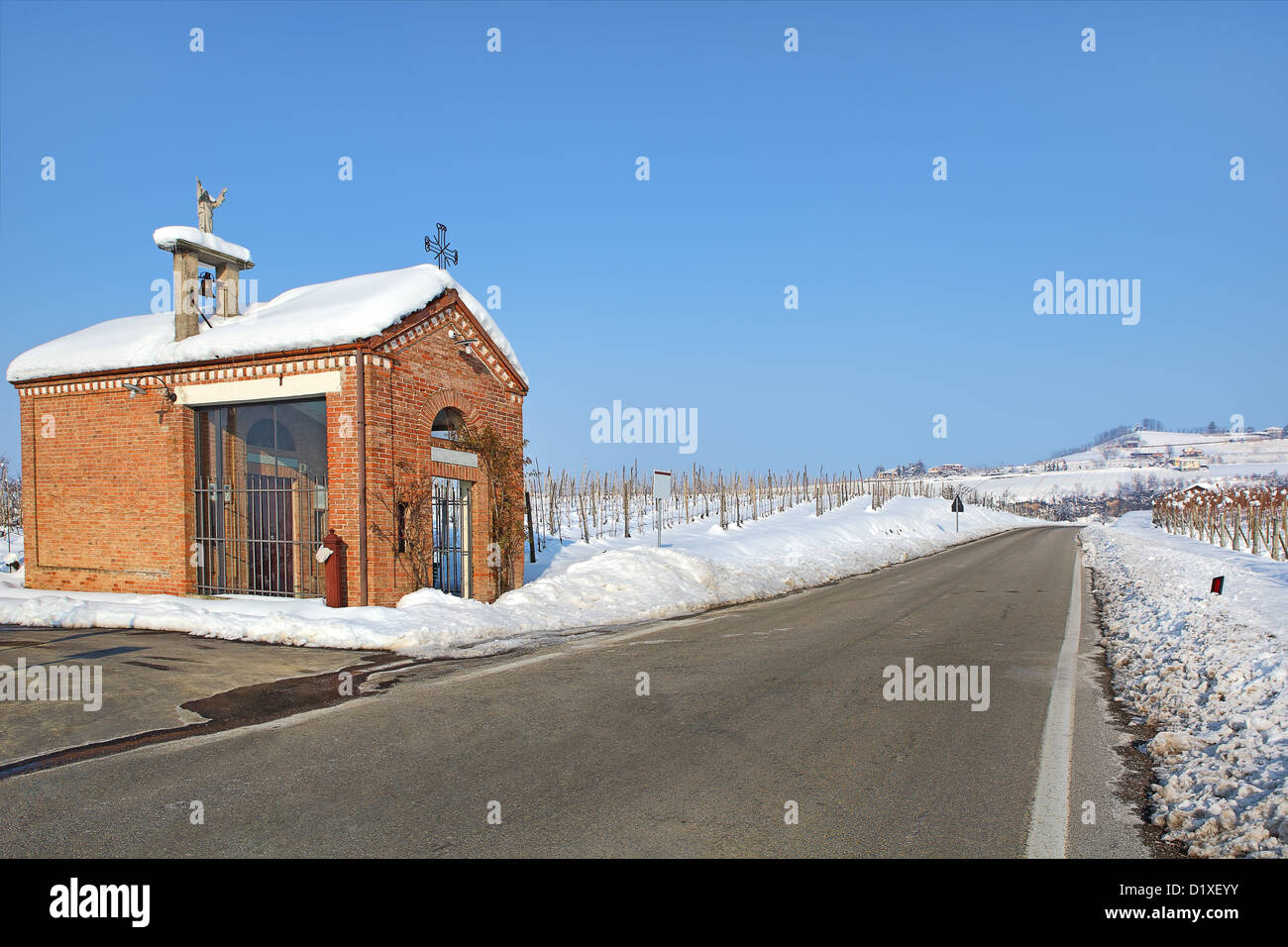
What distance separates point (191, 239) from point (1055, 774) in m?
16.0

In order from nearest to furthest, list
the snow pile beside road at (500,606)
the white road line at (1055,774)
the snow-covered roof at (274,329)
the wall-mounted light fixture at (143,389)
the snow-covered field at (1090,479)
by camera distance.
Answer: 1. the white road line at (1055,774)
2. the snow pile beside road at (500,606)
3. the snow-covered roof at (274,329)
4. the wall-mounted light fixture at (143,389)
5. the snow-covered field at (1090,479)

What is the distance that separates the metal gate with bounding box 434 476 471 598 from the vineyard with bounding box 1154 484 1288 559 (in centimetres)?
2564

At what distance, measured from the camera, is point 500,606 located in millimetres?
13203

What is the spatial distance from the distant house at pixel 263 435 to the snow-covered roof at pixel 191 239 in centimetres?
3

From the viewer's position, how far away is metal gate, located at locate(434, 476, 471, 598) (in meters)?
14.5

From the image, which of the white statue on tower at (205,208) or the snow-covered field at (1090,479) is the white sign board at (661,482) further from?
the snow-covered field at (1090,479)

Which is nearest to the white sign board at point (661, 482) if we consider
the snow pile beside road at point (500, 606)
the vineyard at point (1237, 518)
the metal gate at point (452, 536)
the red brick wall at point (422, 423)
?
the snow pile beside road at point (500, 606)

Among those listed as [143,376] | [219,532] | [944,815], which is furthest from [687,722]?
[143,376]

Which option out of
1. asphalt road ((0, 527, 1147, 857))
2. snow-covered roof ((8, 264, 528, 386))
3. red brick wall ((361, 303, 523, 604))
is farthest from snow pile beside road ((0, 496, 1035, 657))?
snow-covered roof ((8, 264, 528, 386))

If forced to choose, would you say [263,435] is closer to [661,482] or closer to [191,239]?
[191,239]

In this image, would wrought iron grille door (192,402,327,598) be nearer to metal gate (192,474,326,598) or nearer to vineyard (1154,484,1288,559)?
metal gate (192,474,326,598)

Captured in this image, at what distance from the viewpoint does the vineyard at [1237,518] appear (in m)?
29.3

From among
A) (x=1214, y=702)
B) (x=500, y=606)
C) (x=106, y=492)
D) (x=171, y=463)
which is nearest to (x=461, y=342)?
(x=500, y=606)

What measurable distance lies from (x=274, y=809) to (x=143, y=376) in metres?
12.3
